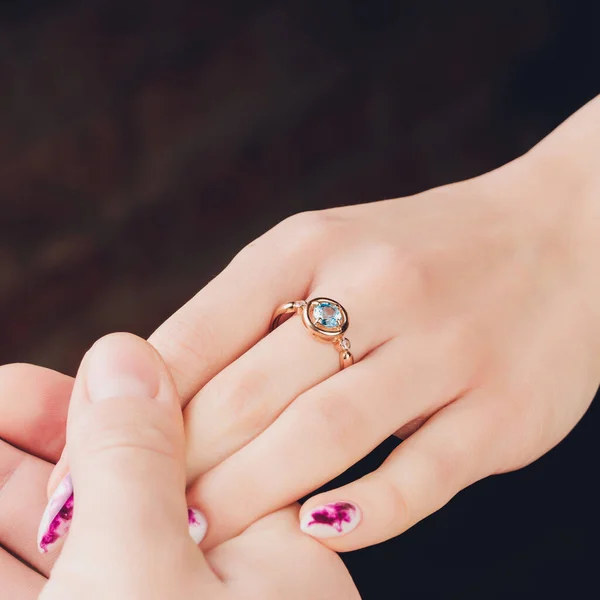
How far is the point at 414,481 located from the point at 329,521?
106mm

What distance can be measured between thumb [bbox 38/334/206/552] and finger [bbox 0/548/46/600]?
0.31ft

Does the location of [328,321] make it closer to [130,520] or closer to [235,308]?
[235,308]

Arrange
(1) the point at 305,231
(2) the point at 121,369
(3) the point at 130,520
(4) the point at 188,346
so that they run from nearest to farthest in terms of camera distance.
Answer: (3) the point at 130,520 → (2) the point at 121,369 → (4) the point at 188,346 → (1) the point at 305,231

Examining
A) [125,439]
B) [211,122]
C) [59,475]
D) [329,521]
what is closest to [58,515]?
[59,475]

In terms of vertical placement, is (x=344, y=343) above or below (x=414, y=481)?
above

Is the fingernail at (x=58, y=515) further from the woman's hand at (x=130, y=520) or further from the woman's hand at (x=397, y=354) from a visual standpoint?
the woman's hand at (x=397, y=354)

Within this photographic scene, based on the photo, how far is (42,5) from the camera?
148 cm

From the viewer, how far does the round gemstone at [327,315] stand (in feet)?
2.70

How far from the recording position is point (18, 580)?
78 cm

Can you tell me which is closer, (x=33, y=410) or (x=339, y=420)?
(x=339, y=420)

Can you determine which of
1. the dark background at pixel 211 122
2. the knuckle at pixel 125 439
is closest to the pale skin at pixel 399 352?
the knuckle at pixel 125 439

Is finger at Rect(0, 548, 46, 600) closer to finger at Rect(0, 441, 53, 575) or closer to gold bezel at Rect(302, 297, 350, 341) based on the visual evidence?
finger at Rect(0, 441, 53, 575)

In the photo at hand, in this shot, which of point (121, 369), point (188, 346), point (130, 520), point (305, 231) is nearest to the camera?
point (130, 520)

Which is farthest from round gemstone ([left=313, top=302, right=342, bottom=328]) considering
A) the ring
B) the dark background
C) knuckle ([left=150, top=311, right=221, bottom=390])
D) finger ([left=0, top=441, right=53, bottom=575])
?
the dark background
